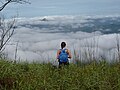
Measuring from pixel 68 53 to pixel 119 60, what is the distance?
2.02 meters

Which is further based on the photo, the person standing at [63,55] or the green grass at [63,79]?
the person standing at [63,55]

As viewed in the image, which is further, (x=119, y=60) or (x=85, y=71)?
(x=119, y=60)

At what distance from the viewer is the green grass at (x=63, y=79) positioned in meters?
8.89

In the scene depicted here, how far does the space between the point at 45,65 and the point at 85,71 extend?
9.13ft

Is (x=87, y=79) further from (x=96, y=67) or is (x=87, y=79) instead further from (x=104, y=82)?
(x=96, y=67)

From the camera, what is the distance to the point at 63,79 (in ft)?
30.7

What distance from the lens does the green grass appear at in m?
8.89

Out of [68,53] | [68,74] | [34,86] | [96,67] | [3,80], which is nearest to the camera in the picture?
[34,86]

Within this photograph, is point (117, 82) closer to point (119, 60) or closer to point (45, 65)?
point (119, 60)

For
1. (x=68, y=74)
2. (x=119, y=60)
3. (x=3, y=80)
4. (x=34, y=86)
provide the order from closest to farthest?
(x=34, y=86) → (x=3, y=80) → (x=68, y=74) → (x=119, y=60)

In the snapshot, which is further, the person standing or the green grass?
the person standing

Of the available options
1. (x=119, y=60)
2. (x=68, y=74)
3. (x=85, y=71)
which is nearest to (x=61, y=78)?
(x=68, y=74)

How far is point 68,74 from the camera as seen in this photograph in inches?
394

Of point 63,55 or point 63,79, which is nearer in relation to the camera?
point 63,79
